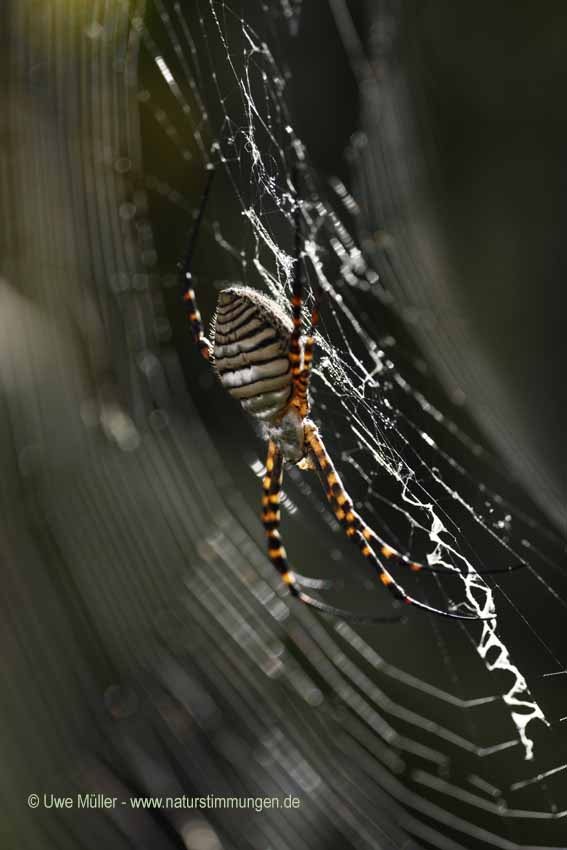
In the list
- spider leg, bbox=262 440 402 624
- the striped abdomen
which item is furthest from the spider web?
the striped abdomen

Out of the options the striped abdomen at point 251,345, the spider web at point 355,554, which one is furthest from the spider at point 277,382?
the spider web at point 355,554

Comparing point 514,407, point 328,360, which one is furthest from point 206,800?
point 514,407

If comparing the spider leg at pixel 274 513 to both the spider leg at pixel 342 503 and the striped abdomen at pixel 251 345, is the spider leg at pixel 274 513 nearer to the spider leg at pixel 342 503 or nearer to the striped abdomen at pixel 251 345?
the spider leg at pixel 342 503

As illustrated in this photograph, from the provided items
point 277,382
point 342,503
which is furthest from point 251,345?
point 342,503

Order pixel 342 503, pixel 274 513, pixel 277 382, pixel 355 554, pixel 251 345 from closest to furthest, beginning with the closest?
1. pixel 251 345
2. pixel 277 382
3. pixel 342 503
4. pixel 274 513
5. pixel 355 554

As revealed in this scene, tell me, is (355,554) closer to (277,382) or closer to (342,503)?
(342,503)

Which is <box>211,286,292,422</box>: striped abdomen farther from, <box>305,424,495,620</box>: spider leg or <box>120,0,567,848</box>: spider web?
<box>120,0,567,848</box>: spider web
